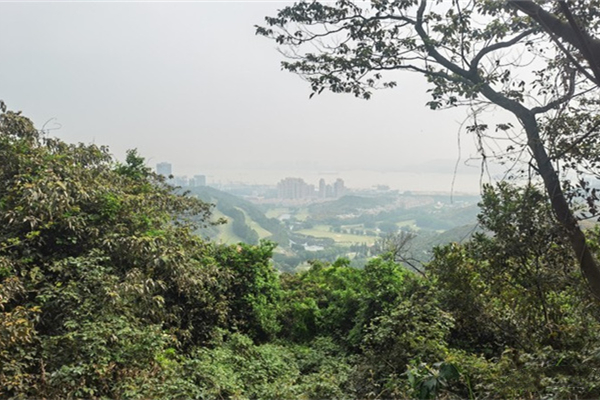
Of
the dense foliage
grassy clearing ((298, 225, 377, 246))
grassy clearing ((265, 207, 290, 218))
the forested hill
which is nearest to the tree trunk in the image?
the dense foliage

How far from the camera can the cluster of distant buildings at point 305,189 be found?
30.4m

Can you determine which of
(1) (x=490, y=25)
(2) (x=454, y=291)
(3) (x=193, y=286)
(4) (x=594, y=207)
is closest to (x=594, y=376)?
(4) (x=594, y=207)

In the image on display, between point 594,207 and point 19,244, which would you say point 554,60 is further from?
point 19,244

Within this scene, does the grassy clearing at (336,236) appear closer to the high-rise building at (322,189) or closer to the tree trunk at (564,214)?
the high-rise building at (322,189)

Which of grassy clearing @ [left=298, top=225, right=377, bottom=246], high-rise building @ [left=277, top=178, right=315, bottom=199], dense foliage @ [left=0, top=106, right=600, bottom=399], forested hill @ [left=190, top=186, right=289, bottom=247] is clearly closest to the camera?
dense foliage @ [left=0, top=106, right=600, bottom=399]

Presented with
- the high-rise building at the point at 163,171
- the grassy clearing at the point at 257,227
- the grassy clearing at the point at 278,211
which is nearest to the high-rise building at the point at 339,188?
the grassy clearing at the point at 278,211

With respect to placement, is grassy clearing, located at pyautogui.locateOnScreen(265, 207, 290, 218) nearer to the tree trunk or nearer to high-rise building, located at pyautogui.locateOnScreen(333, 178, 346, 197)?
high-rise building, located at pyautogui.locateOnScreen(333, 178, 346, 197)

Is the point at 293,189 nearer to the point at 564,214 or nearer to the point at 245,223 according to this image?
the point at 245,223

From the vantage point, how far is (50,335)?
3.20 metres

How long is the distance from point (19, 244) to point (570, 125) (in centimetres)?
513

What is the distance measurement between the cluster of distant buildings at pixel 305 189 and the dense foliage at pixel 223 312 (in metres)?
24.8

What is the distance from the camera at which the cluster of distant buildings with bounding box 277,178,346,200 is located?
30.4 meters

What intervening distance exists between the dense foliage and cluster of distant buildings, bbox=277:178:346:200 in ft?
81.4

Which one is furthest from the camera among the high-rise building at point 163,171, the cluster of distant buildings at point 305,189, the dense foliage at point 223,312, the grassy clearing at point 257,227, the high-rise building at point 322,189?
the high-rise building at point 322,189
